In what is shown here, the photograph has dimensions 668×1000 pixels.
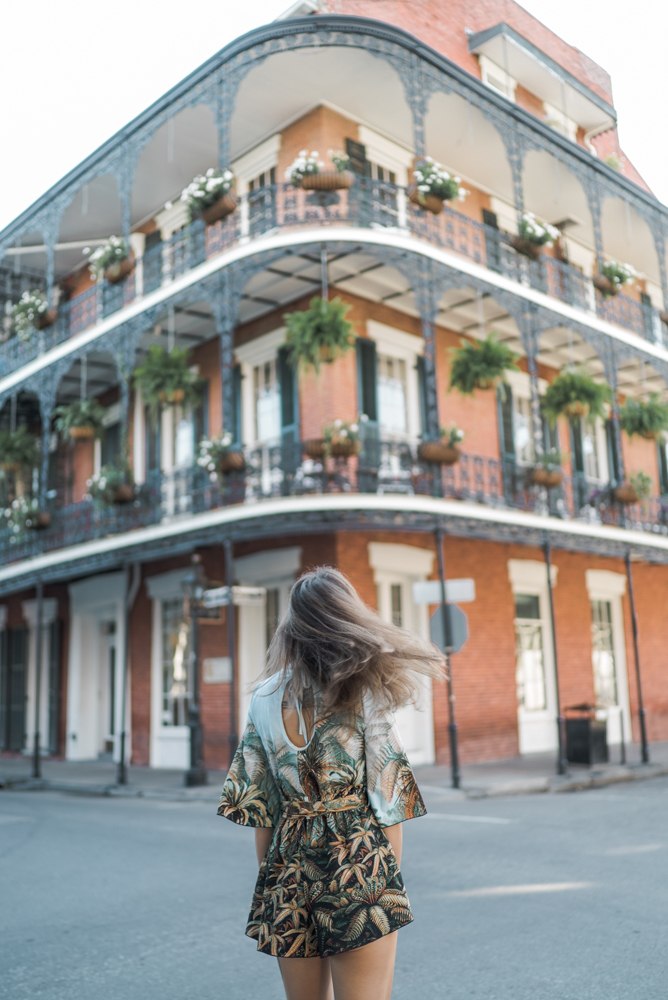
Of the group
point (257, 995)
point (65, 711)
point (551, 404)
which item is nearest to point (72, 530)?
point (65, 711)

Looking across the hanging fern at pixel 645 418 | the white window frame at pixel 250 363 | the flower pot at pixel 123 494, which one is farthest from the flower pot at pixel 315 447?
the hanging fern at pixel 645 418

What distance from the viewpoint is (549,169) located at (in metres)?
16.6

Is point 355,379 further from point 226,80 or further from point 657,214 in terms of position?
point 657,214

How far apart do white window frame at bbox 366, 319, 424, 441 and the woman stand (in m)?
12.2

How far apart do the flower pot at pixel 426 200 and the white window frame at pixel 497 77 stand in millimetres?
5903

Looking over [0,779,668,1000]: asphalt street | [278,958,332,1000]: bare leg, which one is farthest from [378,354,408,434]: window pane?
[278,958,332,1000]: bare leg

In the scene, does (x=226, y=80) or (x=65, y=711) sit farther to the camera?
(x=65, y=711)

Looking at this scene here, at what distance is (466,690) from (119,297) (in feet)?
27.9

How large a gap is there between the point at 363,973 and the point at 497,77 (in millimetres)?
18394

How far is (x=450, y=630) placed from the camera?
1150 cm

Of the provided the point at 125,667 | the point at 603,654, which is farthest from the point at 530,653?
the point at 125,667

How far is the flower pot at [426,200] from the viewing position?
1293cm

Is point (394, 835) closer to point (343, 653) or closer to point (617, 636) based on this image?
point (343, 653)

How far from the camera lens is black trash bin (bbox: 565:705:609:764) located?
1343 cm
